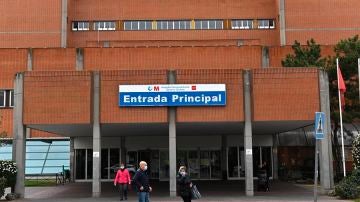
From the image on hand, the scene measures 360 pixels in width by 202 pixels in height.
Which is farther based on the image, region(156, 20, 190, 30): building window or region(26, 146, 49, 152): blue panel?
region(156, 20, 190, 30): building window

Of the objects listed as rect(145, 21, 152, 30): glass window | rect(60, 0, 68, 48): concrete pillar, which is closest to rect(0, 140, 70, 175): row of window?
rect(60, 0, 68, 48): concrete pillar

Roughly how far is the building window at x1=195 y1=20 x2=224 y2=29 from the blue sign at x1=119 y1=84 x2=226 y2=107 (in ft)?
122

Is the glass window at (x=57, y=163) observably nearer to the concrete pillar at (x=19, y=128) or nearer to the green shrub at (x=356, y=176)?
the concrete pillar at (x=19, y=128)

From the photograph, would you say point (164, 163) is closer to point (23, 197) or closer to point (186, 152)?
point (186, 152)

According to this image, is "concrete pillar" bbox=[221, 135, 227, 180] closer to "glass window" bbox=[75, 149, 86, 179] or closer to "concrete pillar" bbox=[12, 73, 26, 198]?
"glass window" bbox=[75, 149, 86, 179]

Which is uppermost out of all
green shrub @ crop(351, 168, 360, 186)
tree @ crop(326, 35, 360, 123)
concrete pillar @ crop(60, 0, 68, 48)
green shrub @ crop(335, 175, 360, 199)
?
concrete pillar @ crop(60, 0, 68, 48)

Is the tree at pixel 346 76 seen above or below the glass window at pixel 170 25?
below

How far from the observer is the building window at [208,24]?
62.4m

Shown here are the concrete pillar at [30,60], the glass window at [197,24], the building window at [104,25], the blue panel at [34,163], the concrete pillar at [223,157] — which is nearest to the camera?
the concrete pillar at [223,157]

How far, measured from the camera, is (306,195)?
26.0m

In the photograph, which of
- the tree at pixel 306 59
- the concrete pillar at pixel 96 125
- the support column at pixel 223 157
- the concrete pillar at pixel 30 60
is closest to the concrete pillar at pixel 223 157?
the support column at pixel 223 157

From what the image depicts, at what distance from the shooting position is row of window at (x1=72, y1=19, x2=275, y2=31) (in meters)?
A: 62.4

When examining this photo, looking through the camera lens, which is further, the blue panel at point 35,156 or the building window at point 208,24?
the building window at point 208,24

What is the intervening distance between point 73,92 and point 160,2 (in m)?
39.2
